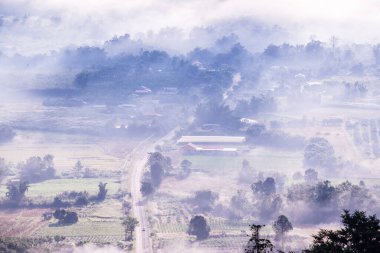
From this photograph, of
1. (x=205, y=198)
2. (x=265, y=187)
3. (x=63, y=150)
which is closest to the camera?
(x=205, y=198)

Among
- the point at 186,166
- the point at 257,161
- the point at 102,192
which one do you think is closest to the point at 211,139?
the point at 257,161

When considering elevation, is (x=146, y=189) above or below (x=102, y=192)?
above

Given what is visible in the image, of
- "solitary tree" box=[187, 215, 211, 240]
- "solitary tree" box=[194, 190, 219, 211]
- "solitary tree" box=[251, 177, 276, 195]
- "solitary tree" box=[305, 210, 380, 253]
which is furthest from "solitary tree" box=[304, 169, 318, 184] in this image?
"solitary tree" box=[305, 210, 380, 253]

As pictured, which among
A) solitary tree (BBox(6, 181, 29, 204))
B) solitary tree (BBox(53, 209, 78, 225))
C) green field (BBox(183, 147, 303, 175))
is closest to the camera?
solitary tree (BBox(53, 209, 78, 225))

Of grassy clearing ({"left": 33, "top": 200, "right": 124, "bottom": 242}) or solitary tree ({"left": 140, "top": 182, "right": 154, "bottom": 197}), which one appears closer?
grassy clearing ({"left": 33, "top": 200, "right": 124, "bottom": 242})

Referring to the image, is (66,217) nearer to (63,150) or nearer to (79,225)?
(79,225)

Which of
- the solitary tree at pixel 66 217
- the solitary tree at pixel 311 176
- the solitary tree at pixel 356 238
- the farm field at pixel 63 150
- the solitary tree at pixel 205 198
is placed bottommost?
the solitary tree at pixel 356 238

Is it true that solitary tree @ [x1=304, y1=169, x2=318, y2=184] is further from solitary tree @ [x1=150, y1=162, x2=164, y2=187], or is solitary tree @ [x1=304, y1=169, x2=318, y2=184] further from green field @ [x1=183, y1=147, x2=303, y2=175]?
solitary tree @ [x1=150, y1=162, x2=164, y2=187]

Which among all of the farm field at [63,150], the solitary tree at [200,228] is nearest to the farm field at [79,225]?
the solitary tree at [200,228]

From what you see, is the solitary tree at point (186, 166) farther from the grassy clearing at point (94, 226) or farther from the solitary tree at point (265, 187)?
the grassy clearing at point (94, 226)

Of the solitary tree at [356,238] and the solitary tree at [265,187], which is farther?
the solitary tree at [265,187]

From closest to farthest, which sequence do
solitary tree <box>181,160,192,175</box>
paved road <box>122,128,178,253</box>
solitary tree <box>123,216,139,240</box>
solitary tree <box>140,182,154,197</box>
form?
paved road <box>122,128,178,253</box>
solitary tree <box>123,216,139,240</box>
solitary tree <box>140,182,154,197</box>
solitary tree <box>181,160,192,175</box>
